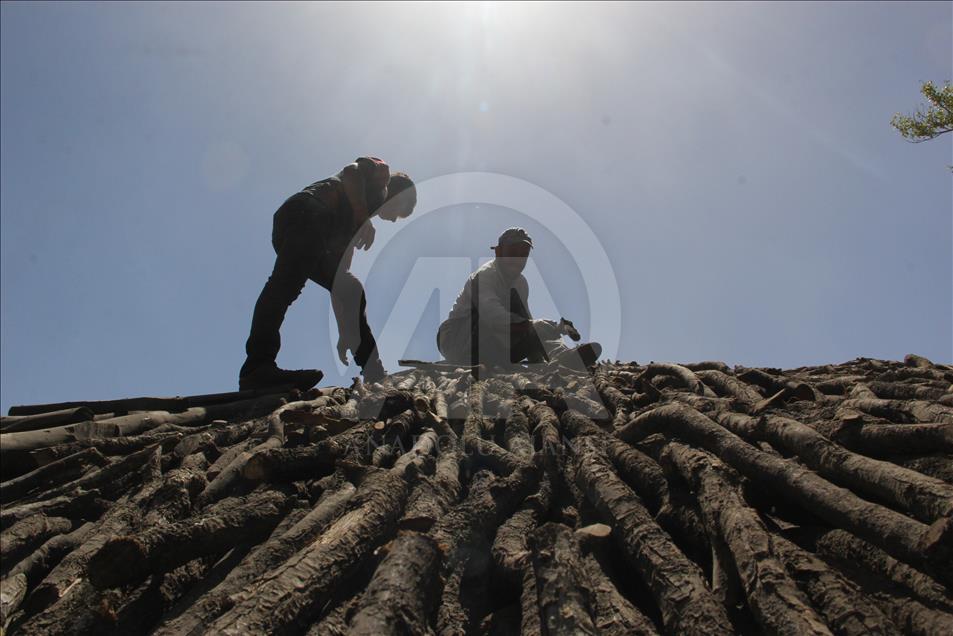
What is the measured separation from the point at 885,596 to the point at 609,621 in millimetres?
839

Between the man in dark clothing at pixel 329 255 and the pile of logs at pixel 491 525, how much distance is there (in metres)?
1.93

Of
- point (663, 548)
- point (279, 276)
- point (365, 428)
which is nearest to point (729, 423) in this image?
point (663, 548)

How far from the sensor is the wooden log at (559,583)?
1640mm

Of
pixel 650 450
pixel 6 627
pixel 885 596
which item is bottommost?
pixel 6 627

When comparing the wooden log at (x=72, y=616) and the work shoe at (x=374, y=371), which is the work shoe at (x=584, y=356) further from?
the wooden log at (x=72, y=616)

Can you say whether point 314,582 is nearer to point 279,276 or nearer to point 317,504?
point 317,504

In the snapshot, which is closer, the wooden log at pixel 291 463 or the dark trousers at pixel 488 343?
the wooden log at pixel 291 463

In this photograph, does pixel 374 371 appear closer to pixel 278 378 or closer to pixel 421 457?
pixel 278 378

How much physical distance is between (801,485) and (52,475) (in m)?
3.19

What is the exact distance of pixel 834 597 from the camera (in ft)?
5.48

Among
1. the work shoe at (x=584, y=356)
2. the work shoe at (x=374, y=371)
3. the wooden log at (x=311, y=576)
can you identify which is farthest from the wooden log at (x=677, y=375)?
the work shoe at (x=374, y=371)

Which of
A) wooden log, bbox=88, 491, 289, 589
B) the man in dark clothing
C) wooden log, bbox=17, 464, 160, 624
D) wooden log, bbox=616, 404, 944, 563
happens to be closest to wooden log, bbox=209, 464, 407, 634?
wooden log, bbox=88, 491, 289, 589

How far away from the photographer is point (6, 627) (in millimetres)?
1727

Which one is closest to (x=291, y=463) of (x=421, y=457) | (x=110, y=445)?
(x=421, y=457)
